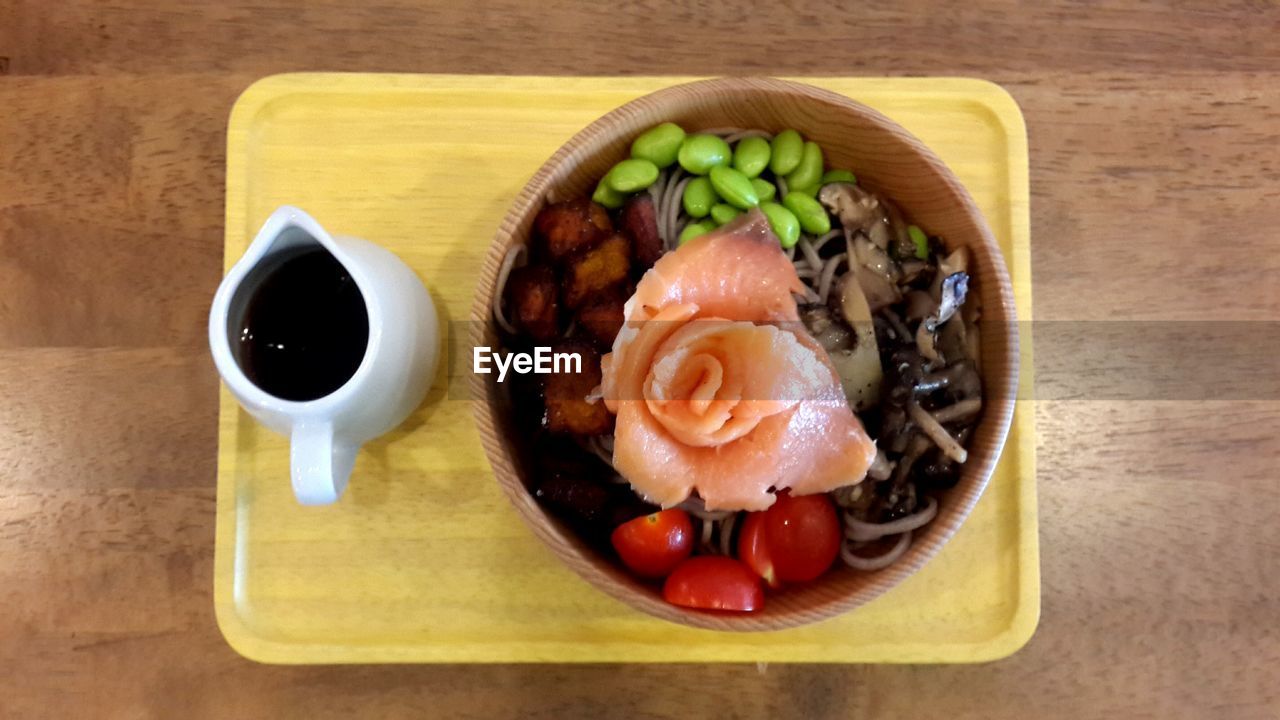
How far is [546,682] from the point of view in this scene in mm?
1380

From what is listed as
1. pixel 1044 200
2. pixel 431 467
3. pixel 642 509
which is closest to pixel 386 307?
pixel 431 467

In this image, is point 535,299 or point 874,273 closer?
point 535,299

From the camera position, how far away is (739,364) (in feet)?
3.76

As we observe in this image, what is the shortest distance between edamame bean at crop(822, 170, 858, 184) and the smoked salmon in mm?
325

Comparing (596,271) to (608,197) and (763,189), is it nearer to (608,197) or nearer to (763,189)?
(608,197)

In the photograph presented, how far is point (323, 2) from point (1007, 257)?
141 cm

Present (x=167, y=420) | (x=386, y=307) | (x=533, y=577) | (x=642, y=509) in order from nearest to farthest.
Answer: (x=386, y=307) < (x=642, y=509) < (x=533, y=577) < (x=167, y=420)

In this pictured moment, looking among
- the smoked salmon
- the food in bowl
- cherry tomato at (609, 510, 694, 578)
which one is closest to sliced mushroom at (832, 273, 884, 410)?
the food in bowl

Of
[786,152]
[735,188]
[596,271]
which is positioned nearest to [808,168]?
[786,152]

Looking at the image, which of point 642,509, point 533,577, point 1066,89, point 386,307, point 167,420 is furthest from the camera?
point 1066,89

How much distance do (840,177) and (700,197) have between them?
250 mm

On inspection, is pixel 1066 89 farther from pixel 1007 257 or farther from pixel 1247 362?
pixel 1247 362

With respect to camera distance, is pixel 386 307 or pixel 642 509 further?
pixel 642 509

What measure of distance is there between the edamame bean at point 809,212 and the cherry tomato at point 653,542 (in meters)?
0.53
